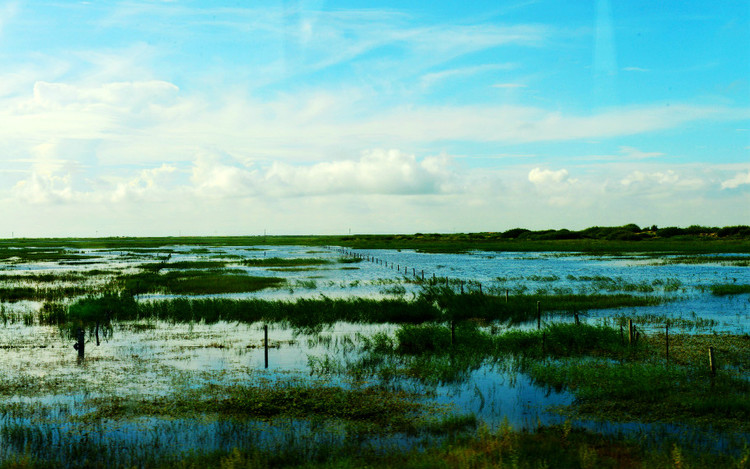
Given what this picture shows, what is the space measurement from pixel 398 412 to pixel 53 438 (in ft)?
27.6

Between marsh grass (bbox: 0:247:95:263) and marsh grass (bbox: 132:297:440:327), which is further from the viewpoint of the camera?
marsh grass (bbox: 0:247:95:263)

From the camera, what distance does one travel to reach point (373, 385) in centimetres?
1753

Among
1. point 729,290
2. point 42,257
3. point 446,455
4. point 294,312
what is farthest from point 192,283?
point 42,257

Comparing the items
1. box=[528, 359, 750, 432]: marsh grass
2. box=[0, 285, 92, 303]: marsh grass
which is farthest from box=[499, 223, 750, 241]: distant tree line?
box=[528, 359, 750, 432]: marsh grass

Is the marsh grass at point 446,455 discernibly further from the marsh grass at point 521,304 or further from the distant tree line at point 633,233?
the distant tree line at point 633,233

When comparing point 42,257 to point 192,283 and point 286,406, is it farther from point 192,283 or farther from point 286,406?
point 286,406

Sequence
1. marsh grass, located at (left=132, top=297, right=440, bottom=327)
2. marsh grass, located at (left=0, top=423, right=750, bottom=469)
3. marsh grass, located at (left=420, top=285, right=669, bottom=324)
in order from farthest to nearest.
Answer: marsh grass, located at (left=420, top=285, right=669, bottom=324) < marsh grass, located at (left=132, top=297, right=440, bottom=327) < marsh grass, located at (left=0, top=423, right=750, bottom=469)

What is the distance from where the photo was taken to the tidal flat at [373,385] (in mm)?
12180

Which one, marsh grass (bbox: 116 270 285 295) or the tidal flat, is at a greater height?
marsh grass (bbox: 116 270 285 295)

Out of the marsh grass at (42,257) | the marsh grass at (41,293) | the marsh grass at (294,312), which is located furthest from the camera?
the marsh grass at (42,257)

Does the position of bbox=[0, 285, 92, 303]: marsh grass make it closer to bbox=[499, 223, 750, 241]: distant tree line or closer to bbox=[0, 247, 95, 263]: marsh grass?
bbox=[0, 247, 95, 263]: marsh grass

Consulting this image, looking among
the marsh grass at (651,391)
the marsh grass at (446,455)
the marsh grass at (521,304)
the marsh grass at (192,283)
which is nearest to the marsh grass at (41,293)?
the marsh grass at (192,283)

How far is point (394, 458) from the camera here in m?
11.6

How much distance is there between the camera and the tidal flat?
1218cm
